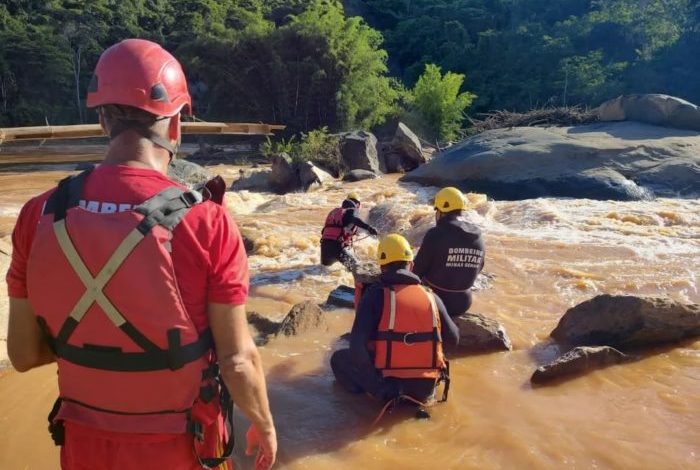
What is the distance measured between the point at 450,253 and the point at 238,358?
11.9 feet

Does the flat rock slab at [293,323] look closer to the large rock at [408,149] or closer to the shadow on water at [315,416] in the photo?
the shadow on water at [315,416]

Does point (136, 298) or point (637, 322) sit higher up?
point (136, 298)

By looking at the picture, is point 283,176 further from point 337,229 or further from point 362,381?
point 362,381

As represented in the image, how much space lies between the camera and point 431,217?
1075cm

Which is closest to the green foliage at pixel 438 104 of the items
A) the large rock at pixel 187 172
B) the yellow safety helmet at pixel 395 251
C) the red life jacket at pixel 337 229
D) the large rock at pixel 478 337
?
the large rock at pixel 187 172

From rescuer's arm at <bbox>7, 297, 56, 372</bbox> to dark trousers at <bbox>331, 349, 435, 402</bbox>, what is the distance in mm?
2469

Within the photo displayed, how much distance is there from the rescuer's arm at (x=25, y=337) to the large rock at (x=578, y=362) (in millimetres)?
3559

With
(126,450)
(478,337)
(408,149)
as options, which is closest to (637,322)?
(478,337)

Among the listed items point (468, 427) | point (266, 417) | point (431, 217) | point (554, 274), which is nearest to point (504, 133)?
point (431, 217)

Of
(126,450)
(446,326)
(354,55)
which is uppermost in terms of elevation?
(354,55)

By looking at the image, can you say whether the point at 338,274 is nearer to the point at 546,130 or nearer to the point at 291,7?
the point at 546,130

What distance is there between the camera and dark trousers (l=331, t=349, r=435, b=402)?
3969 mm

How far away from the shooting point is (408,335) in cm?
383

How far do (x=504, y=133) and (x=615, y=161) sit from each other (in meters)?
2.88
